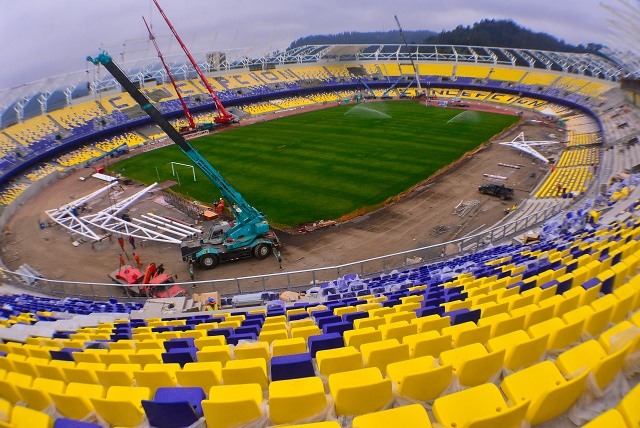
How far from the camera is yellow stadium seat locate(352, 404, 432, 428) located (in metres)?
3.90

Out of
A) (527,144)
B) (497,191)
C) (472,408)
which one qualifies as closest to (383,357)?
(472,408)

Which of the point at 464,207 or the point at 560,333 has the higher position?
the point at 464,207

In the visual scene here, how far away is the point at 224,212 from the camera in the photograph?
101 feet

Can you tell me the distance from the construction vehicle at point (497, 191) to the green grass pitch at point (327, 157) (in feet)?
17.9

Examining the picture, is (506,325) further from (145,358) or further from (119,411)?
(145,358)

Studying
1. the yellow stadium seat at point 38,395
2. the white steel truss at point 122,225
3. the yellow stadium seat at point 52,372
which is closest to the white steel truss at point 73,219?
the white steel truss at point 122,225

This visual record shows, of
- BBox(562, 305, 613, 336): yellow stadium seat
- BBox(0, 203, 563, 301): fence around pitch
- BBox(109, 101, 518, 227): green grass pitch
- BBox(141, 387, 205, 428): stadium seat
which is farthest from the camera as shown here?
BBox(109, 101, 518, 227): green grass pitch

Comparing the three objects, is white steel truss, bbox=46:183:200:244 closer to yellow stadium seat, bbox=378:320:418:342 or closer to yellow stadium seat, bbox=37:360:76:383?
yellow stadium seat, bbox=37:360:76:383

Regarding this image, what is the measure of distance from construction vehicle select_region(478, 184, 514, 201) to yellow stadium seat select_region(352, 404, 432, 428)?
95.8 ft

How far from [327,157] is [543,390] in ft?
127

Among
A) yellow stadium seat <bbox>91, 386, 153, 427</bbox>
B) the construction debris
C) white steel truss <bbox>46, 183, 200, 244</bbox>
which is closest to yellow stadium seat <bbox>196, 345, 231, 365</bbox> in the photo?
yellow stadium seat <bbox>91, 386, 153, 427</bbox>

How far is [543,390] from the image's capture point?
4086mm

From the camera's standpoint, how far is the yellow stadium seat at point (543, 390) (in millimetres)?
3947

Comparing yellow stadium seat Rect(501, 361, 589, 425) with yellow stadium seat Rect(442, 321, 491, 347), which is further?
yellow stadium seat Rect(442, 321, 491, 347)
